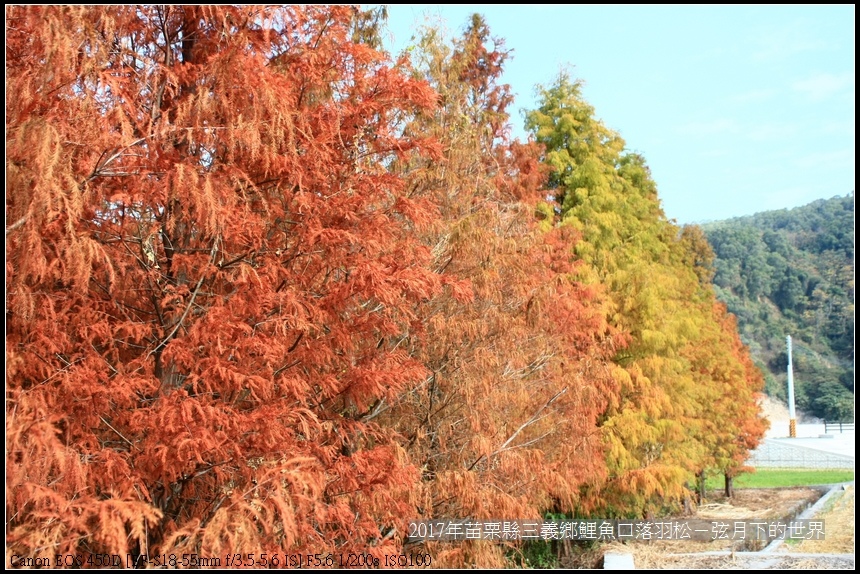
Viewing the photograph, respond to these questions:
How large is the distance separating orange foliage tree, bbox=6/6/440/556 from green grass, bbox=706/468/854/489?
986 inches

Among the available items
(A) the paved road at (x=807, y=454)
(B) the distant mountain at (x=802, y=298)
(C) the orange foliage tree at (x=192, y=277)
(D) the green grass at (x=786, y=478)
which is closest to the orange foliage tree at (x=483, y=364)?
(C) the orange foliage tree at (x=192, y=277)

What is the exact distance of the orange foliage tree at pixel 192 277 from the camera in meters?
3.70

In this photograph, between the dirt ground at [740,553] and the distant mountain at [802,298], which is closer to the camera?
the dirt ground at [740,553]

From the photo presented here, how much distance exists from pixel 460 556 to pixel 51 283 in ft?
15.0

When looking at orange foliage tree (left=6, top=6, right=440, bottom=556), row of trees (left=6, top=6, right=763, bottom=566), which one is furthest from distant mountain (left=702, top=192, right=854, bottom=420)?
orange foliage tree (left=6, top=6, right=440, bottom=556)

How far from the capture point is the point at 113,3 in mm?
4395

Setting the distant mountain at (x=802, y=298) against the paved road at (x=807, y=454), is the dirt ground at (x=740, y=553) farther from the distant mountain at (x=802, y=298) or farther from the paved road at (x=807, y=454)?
the distant mountain at (x=802, y=298)

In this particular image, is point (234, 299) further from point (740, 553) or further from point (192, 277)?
point (740, 553)

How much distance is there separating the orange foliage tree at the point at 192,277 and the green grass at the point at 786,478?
25.0 metres

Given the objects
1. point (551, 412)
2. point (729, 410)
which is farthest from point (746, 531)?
point (551, 412)

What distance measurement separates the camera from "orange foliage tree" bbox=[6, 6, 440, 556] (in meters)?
3.70

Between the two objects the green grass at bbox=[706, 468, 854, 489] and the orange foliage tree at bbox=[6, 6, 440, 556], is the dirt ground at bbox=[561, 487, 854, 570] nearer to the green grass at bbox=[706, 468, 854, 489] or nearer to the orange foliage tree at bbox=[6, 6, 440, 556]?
the orange foliage tree at bbox=[6, 6, 440, 556]

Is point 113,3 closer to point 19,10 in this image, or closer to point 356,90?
point 19,10

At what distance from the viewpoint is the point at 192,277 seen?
4523mm
